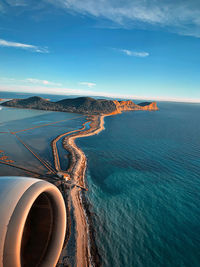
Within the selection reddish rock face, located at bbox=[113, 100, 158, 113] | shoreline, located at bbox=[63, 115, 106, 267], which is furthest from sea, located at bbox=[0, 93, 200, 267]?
→ reddish rock face, located at bbox=[113, 100, 158, 113]

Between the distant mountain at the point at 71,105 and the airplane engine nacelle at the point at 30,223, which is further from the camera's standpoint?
the distant mountain at the point at 71,105

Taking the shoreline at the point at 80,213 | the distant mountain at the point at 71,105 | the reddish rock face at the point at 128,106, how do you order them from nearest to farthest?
1. the shoreline at the point at 80,213
2. the distant mountain at the point at 71,105
3. the reddish rock face at the point at 128,106

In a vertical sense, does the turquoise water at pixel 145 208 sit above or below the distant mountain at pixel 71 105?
below

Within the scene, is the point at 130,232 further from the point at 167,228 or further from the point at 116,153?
the point at 116,153

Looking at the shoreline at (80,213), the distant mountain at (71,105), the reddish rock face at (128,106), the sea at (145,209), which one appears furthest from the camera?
the reddish rock face at (128,106)

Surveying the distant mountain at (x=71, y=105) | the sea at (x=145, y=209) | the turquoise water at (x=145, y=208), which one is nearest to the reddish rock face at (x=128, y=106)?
the distant mountain at (x=71, y=105)

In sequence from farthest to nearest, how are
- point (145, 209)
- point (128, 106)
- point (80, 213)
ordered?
point (128, 106) < point (145, 209) < point (80, 213)

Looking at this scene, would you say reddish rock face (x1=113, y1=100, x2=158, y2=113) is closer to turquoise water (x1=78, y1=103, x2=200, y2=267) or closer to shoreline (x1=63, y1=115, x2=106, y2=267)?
turquoise water (x1=78, y1=103, x2=200, y2=267)

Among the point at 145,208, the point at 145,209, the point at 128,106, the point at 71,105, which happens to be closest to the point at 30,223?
the point at 145,209

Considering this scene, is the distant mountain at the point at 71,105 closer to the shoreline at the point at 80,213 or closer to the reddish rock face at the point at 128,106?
the reddish rock face at the point at 128,106

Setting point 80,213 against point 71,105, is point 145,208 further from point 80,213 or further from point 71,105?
point 71,105
